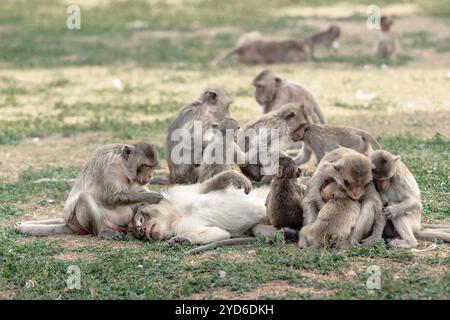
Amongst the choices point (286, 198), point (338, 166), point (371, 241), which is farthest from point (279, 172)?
point (371, 241)

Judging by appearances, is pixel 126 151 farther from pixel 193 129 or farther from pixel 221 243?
pixel 193 129

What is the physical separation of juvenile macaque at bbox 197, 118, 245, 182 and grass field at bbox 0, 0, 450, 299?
153cm

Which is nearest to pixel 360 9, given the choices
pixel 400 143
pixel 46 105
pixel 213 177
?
pixel 46 105

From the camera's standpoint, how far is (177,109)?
1568 centimetres

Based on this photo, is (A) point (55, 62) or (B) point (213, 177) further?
(A) point (55, 62)

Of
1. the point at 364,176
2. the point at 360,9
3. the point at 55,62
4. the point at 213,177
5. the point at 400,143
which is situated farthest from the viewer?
the point at 360,9

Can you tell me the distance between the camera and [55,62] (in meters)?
20.6

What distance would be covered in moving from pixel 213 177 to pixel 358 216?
1785 mm

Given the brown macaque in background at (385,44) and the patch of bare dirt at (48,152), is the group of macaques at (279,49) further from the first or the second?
the patch of bare dirt at (48,152)

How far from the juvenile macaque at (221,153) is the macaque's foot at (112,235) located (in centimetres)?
143

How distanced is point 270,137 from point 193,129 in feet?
3.11

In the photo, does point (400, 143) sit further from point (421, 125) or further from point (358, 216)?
point (358, 216)

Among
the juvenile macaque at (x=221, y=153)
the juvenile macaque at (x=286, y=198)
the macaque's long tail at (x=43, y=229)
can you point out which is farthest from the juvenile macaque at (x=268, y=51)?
the juvenile macaque at (x=286, y=198)

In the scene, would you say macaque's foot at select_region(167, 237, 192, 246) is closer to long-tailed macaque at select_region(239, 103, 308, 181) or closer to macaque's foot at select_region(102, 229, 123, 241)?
macaque's foot at select_region(102, 229, 123, 241)
